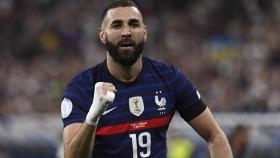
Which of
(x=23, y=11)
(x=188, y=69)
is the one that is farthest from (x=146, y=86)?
(x=23, y=11)

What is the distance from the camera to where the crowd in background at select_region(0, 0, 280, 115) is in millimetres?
16844

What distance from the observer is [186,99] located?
6.18m

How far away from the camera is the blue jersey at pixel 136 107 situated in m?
5.88

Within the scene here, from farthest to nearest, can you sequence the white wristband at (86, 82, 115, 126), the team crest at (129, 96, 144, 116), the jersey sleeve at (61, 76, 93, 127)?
the team crest at (129, 96, 144, 116) → the jersey sleeve at (61, 76, 93, 127) → the white wristband at (86, 82, 115, 126)

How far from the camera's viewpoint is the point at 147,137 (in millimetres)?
5977

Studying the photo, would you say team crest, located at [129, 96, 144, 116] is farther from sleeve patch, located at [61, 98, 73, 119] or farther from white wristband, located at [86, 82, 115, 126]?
white wristband, located at [86, 82, 115, 126]

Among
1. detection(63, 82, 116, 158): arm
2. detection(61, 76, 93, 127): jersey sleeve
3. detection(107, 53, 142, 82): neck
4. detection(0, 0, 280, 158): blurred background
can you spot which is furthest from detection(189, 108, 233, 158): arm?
detection(0, 0, 280, 158): blurred background

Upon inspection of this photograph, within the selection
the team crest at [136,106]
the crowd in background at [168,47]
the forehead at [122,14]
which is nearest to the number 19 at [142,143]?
the team crest at [136,106]

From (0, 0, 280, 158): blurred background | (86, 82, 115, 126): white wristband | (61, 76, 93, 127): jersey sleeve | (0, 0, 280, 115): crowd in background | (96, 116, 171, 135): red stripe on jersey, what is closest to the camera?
(86, 82, 115, 126): white wristband

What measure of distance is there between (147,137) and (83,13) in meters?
14.5

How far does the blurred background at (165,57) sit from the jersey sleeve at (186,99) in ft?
23.0

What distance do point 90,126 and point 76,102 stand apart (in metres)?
0.41

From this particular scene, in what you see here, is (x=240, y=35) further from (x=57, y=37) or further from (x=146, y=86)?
(x=146, y=86)

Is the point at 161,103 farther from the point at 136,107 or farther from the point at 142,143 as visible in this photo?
the point at 142,143
